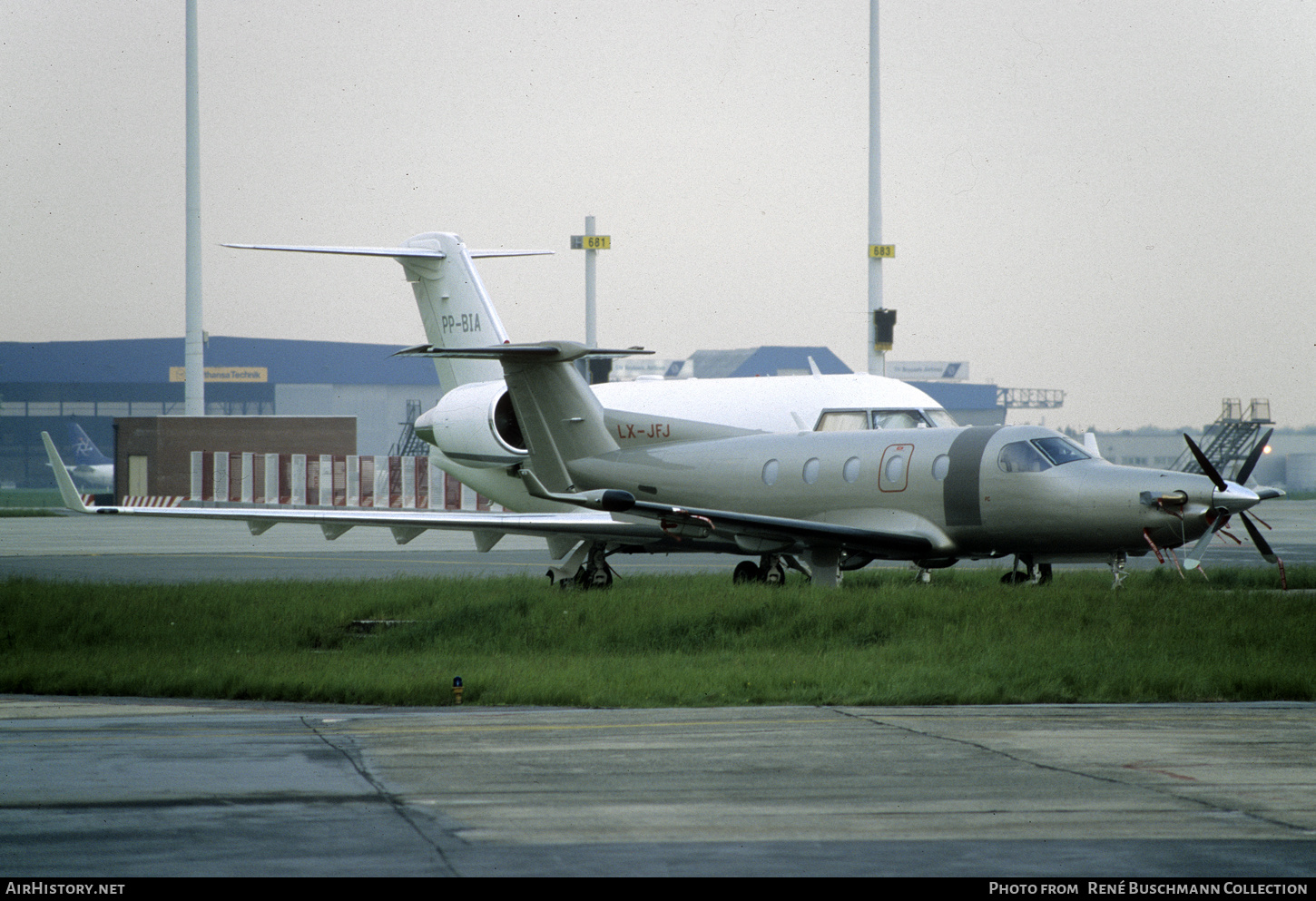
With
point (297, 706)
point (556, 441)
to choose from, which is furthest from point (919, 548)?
point (297, 706)

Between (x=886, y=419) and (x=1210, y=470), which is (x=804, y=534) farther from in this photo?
(x=886, y=419)

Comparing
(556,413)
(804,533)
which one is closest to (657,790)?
(804,533)

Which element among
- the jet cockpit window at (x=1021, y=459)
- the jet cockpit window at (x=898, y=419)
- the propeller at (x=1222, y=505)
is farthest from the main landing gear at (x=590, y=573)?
the propeller at (x=1222, y=505)

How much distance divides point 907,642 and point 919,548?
4911 mm

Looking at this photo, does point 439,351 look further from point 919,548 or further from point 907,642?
point 907,642

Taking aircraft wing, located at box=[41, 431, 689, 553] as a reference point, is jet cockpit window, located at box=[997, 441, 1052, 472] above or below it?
above

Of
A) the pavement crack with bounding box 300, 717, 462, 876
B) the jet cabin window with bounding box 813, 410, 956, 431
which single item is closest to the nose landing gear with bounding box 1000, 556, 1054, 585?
the jet cabin window with bounding box 813, 410, 956, 431

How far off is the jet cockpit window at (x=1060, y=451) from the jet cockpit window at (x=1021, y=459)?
119mm

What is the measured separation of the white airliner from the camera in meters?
24.7

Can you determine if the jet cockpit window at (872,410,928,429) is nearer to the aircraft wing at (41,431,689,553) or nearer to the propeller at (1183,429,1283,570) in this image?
the aircraft wing at (41,431,689,553)

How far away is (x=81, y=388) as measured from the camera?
115 m

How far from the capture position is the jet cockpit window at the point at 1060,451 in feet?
59.8

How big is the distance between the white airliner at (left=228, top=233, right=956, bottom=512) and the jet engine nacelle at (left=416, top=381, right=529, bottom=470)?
23 mm

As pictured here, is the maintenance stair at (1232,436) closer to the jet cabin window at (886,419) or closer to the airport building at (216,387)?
the jet cabin window at (886,419)
